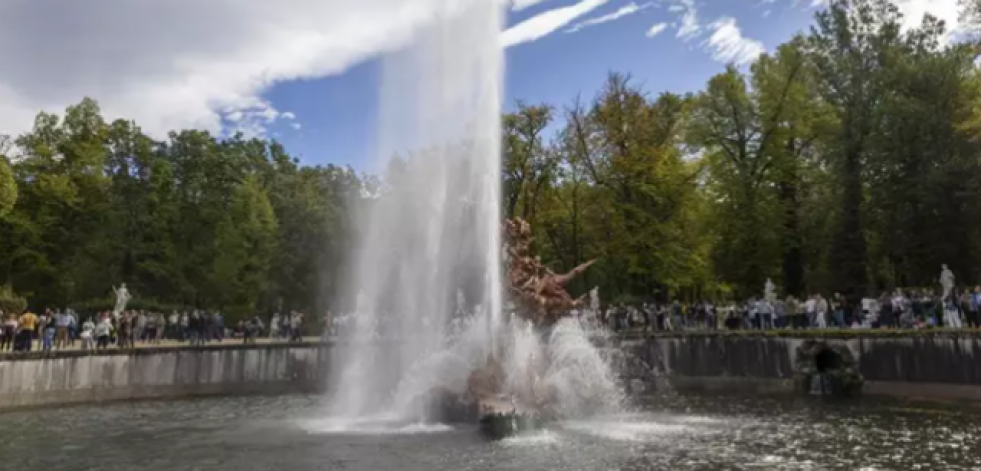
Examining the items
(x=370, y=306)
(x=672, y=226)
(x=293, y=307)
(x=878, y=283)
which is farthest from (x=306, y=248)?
(x=878, y=283)

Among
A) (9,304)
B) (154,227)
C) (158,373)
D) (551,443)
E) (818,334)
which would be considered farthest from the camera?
(154,227)

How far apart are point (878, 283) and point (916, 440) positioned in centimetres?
3541

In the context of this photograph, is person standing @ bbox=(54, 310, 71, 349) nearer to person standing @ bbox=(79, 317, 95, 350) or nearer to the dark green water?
person standing @ bbox=(79, 317, 95, 350)

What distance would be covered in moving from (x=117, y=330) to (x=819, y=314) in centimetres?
3579

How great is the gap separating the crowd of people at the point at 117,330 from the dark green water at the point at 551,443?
932cm

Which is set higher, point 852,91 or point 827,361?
point 852,91

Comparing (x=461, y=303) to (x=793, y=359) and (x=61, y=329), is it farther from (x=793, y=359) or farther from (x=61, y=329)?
(x=61, y=329)

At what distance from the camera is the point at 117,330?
3978 centimetres

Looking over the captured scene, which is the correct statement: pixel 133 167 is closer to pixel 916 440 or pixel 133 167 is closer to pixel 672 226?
pixel 672 226

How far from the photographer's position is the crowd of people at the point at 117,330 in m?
34.8

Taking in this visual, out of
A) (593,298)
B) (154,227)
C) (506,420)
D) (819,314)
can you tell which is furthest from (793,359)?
(154,227)

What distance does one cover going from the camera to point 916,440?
18.7m

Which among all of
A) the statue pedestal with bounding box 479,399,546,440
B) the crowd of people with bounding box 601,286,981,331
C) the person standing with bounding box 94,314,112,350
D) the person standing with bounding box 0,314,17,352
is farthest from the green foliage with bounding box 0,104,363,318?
the statue pedestal with bounding box 479,399,546,440

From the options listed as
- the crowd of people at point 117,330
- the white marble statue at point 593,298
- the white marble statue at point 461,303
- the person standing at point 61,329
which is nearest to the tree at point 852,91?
the white marble statue at point 593,298
